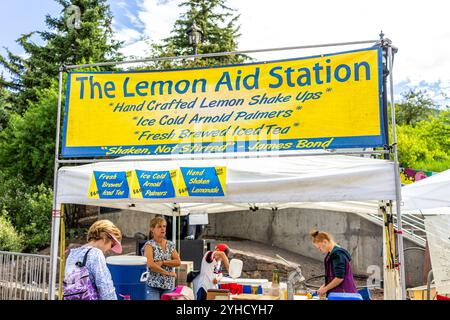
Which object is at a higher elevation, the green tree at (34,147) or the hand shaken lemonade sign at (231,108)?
the green tree at (34,147)

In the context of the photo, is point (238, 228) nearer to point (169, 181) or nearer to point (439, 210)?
point (439, 210)

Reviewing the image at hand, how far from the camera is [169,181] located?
17.0 feet

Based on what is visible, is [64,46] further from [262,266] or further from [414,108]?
[414,108]

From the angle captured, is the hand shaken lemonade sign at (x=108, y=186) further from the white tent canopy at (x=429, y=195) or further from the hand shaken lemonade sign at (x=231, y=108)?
the white tent canopy at (x=429, y=195)

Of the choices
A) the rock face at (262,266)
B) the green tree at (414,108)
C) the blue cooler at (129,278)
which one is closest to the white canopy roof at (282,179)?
the blue cooler at (129,278)

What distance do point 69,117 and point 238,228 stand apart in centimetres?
1019

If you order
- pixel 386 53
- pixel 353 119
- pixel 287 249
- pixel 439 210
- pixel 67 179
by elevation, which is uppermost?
pixel 386 53

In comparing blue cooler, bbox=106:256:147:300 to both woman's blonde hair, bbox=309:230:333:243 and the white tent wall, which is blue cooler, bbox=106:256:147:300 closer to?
the white tent wall

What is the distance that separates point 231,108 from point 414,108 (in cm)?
3587

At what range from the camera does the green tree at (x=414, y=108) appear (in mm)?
36469

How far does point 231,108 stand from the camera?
5441 millimetres

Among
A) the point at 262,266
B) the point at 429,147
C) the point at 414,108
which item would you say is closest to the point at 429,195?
the point at 262,266

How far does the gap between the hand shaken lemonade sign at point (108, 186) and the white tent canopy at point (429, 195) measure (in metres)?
3.98
